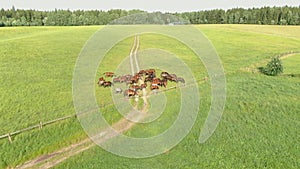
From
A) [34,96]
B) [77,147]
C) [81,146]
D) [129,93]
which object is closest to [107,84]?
[129,93]

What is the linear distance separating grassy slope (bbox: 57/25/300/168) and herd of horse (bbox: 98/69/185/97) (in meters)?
7.18

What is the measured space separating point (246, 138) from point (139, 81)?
14.9m

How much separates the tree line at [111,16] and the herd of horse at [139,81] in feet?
313

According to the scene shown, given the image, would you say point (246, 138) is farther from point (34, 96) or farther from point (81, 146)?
point (34, 96)

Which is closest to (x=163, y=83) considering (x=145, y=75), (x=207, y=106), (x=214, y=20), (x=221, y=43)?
(x=145, y=75)

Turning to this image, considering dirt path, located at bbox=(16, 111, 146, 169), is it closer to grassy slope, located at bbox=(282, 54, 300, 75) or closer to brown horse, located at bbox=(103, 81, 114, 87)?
brown horse, located at bbox=(103, 81, 114, 87)

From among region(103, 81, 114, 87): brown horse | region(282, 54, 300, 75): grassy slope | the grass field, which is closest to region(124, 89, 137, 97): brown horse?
the grass field

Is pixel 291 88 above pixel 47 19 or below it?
below

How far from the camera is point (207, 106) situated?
28969mm

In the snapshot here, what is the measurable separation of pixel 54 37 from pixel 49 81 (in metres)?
35.5

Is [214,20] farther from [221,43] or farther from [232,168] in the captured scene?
[232,168]

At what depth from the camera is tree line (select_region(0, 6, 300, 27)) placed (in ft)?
438

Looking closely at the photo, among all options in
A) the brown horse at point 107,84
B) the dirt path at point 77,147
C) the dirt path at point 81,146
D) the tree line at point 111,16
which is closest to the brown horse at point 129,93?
the dirt path at point 81,146

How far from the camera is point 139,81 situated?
33688 mm
